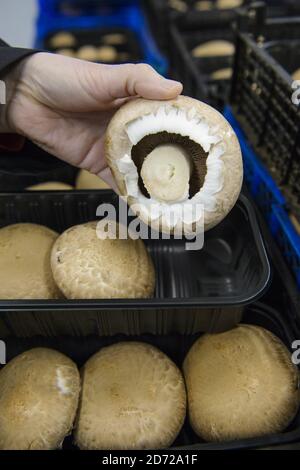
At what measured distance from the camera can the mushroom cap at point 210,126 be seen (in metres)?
0.85

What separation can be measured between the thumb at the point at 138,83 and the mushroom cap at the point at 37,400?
2.06ft

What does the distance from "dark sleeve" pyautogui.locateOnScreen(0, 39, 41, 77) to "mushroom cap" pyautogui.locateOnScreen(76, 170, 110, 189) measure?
407mm

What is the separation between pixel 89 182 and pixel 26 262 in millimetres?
418

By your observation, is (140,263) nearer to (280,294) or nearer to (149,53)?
(280,294)

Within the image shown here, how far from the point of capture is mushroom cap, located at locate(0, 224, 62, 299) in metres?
0.98

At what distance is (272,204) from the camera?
1188mm

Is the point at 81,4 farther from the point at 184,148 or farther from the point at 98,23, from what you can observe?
the point at 184,148

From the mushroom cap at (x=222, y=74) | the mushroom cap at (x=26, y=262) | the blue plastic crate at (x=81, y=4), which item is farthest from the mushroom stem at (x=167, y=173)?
the blue plastic crate at (x=81, y=4)

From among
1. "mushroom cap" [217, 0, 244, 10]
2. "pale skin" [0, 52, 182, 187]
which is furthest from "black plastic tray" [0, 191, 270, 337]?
"mushroom cap" [217, 0, 244, 10]

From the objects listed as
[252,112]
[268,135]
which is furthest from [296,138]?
[252,112]

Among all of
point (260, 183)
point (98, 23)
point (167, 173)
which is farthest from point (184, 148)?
point (98, 23)

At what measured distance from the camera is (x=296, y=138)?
41.5 inches

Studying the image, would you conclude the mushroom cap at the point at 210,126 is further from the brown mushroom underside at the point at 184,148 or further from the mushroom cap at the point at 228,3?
the mushroom cap at the point at 228,3

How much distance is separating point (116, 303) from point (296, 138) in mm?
609
